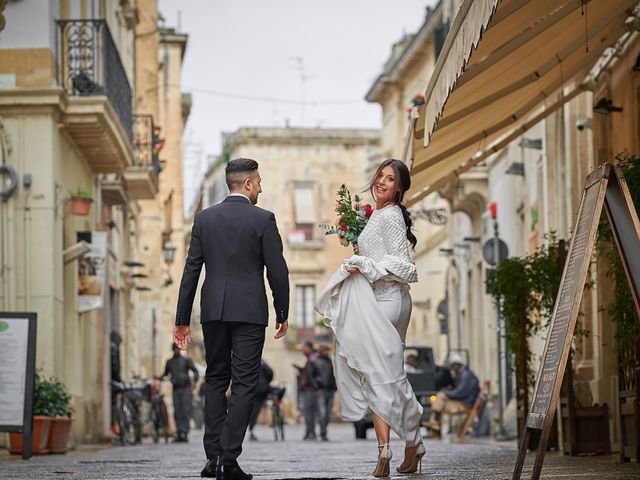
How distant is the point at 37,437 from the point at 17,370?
236cm

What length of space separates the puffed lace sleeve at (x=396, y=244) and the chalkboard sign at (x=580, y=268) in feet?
6.24

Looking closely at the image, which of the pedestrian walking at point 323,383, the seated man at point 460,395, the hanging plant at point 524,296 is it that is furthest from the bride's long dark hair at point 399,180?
the pedestrian walking at point 323,383

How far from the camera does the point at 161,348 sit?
51.7 metres

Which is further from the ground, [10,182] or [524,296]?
[10,182]

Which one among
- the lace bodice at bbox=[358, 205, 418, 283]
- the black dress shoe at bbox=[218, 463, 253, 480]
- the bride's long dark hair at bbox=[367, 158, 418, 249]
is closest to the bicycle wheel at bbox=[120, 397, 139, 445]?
the lace bodice at bbox=[358, 205, 418, 283]

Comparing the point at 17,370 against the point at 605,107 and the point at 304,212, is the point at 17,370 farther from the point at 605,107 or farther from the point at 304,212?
the point at 304,212

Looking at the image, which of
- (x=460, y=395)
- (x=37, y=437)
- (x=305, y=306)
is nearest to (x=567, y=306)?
(x=37, y=437)

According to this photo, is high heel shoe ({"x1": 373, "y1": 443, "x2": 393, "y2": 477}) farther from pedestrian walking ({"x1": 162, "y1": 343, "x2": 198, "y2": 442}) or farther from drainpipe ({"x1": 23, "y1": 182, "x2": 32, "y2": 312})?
pedestrian walking ({"x1": 162, "y1": 343, "x2": 198, "y2": 442})

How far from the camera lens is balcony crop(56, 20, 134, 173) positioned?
75.5ft

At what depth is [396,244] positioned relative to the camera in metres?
10.6

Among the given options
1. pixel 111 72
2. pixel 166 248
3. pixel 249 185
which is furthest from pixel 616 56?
pixel 166 248

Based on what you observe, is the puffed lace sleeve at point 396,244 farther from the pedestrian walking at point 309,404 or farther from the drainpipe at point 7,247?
the pedestrian walking at point 309,404

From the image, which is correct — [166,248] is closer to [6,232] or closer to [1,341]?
[6,232]

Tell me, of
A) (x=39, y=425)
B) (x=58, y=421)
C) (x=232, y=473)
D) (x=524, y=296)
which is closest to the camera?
(x=232, y=473)
